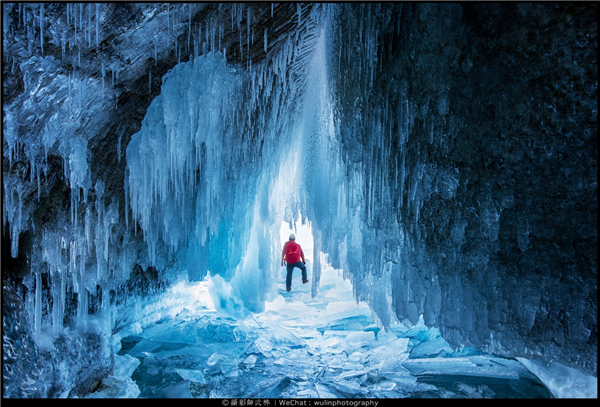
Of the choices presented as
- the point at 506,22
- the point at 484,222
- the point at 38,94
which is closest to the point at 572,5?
the point at 506,22

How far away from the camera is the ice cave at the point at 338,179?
10.9 feet

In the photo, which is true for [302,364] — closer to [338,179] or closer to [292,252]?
[338,179]

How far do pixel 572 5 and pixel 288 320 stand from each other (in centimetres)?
792

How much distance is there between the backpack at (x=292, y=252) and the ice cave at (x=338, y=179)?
2.38 m

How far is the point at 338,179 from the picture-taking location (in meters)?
6.59

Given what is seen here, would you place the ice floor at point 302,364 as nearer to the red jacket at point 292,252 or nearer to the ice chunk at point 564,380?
the ice chunk at point 564,380

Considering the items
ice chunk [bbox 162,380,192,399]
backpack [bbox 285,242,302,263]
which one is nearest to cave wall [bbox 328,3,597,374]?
ice chunk [bbox 162,380,192,399]

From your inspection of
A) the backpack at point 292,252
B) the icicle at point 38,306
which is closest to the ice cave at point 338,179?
the icicle at point 38,306

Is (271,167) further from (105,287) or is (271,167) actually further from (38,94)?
(38,94)

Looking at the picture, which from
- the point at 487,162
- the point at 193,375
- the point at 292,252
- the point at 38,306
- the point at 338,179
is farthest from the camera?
the point at 292,252

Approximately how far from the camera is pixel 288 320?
884cm

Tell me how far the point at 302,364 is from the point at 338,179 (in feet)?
10.6

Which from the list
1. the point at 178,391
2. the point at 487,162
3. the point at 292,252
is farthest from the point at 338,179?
the point at 178,391

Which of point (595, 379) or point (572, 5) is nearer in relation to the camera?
point (572, 5)
